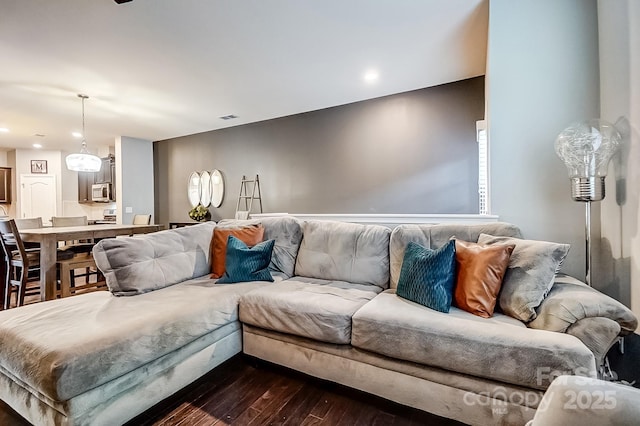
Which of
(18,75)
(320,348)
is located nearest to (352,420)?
(320,348)

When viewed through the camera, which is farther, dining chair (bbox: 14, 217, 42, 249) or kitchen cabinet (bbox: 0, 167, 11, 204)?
kitchen cabinet (bbox: 0, 167, 11, 204)

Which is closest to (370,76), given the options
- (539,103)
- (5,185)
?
(539,103)

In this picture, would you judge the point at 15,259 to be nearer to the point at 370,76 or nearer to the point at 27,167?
the point at 370,76

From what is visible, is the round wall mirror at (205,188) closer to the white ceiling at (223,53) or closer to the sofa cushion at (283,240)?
the white ceiling at (223,53)

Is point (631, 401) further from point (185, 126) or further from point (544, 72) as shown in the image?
point (185, 126)

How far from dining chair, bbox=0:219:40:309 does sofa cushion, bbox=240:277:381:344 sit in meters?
2.63

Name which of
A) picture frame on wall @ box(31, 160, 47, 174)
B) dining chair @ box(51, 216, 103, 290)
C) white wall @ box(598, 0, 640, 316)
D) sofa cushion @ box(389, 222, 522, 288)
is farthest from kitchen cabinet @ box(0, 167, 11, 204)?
white wall @ box(598, 0, 640, 316)

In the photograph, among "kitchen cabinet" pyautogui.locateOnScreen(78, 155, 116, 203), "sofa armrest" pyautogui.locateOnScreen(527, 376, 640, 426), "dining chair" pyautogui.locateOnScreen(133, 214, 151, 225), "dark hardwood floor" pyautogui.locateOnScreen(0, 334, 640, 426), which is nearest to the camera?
"sofa armrest" pyautogui.locateOnScreen(527, 376, 640, 426)

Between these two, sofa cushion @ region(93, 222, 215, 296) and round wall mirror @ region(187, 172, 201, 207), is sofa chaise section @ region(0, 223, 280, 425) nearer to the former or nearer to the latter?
sofa cushion @ region(93, 222, 215, 296)

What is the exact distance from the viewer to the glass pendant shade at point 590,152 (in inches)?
72.3

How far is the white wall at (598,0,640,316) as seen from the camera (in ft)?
5.65

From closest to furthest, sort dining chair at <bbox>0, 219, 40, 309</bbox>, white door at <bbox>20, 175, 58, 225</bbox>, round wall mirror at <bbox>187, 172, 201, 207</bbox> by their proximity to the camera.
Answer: dining chair at <bbox>0, 219, 40, 309</bbox>, round wall mirror at <bbox>187, 172, 201, 207</bbox>, white door at <bbox>20, 175, 58, 225</bbox>

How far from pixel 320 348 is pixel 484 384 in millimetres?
908

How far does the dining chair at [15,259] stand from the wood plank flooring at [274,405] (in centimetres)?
256
